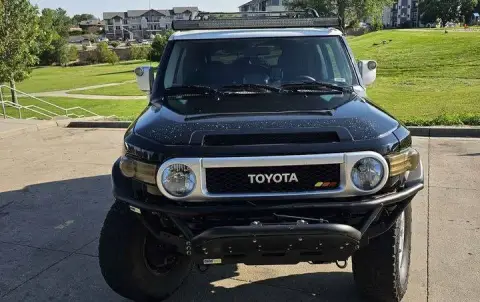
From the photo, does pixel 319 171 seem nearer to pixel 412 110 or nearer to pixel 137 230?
pixel 137 230

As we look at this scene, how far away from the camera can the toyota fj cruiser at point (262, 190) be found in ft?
8.99

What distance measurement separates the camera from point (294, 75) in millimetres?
3939

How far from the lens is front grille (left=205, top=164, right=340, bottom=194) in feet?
9.18

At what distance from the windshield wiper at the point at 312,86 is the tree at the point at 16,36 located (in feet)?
69.1

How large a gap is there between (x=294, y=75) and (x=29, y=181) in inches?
171

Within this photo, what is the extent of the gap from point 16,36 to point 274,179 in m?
23.2

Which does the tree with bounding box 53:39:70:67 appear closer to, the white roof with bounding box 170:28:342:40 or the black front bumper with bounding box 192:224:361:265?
the white roof with bounding box 170:28:342:40

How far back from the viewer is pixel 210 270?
4.03 metres

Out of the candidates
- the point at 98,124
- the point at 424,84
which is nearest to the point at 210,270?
the point at 98,124

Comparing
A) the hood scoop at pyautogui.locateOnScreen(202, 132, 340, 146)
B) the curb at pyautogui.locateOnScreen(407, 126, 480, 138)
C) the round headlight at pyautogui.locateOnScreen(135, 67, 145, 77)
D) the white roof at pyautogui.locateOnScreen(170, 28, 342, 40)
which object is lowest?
the curb at pyautogui.locateOnScreen(407, 126, 480, 138)

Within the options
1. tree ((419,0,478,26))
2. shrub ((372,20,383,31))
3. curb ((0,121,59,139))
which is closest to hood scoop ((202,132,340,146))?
curb ((0,121,59,139))

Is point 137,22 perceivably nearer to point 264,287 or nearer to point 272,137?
point 264,287

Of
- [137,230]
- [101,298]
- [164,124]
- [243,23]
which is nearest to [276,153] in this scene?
[164,124]

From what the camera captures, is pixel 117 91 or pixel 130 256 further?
pixel 117 91
